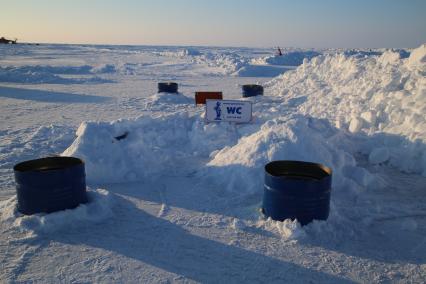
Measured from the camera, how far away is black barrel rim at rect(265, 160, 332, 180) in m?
4.51

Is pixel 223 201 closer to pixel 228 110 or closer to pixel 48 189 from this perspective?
pixel 48 189

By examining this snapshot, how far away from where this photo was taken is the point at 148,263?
3447mm

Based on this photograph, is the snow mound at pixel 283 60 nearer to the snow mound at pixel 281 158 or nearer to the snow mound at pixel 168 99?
the snow mound at pixel 168 99

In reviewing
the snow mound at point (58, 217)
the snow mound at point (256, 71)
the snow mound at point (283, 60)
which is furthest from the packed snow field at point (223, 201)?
the snow mound at point (283, 60)

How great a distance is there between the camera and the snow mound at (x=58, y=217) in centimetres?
399

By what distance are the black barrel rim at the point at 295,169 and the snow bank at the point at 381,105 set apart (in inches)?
96.4

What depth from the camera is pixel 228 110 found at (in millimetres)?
8000

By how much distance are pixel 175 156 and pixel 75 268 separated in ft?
11.4

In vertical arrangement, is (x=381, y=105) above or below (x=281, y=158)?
above

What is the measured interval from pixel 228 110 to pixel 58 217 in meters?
4.62

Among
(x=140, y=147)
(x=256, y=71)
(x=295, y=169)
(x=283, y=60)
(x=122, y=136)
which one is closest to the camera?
(x=295, y=169)

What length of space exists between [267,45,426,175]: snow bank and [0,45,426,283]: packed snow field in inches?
1.3

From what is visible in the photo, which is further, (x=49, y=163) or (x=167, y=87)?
(x=167, y=87)

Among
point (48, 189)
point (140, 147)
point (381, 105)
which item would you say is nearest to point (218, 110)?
point (140, 147)
